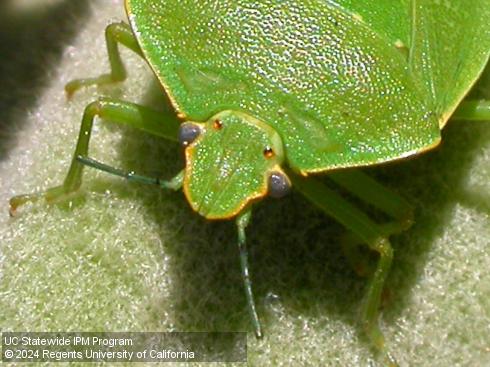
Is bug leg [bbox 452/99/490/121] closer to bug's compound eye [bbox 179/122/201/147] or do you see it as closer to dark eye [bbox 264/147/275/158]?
dark eye [bbox 264/147/275/158]

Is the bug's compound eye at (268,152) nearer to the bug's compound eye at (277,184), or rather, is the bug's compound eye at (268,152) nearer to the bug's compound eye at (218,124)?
the bug's compound eye at (277,184)

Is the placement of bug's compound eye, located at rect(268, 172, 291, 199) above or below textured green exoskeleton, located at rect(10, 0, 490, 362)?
below

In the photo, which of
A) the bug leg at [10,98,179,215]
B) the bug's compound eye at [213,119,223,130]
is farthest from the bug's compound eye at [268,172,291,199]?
the bug leg at [10,98,179,215]

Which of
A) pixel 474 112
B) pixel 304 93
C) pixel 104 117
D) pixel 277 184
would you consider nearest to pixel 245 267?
pixel 277 184

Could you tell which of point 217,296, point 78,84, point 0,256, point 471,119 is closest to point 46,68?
point 78,84

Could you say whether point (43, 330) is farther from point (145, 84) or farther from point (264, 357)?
point (145, 84)

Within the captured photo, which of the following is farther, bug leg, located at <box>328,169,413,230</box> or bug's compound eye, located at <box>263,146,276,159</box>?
bug leg, located at <box>328,169,413,230</box>

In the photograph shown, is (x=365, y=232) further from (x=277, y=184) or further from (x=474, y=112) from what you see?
(x=474, y=112)

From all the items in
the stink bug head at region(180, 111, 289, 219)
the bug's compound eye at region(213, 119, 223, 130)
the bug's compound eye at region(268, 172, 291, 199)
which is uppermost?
the bug's compound eye at region(213, 119, 223, 130)
